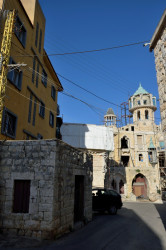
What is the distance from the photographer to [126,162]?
46.0 meters

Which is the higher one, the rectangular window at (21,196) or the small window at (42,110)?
the small window at (42,110)

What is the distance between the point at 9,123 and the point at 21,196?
4778mm

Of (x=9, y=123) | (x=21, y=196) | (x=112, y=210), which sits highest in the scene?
(x=9, y=123)

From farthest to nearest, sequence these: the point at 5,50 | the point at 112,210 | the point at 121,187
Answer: the point at 121,187 < the point at 112,210 < the point at 5,50

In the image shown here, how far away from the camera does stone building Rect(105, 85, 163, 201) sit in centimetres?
3541

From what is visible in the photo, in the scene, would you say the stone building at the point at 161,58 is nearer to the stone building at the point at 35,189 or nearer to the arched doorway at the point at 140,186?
the stone building at the point at 35,189

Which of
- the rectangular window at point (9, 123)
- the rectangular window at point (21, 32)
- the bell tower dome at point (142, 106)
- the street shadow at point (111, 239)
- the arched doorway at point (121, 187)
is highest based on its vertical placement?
the bell tower dome at point (142, 106)

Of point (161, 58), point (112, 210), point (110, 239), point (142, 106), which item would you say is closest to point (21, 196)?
point (110, 239)

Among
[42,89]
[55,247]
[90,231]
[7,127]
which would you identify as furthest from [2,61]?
[90,231]

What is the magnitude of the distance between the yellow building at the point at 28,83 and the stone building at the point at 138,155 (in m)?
17.0

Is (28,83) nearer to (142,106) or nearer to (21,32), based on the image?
(21,32)

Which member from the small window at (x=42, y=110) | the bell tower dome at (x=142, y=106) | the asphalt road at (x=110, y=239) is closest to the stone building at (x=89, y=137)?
the small window at (x=42, y=110)

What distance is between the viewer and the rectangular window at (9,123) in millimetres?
10641

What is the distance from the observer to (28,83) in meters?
13.8
